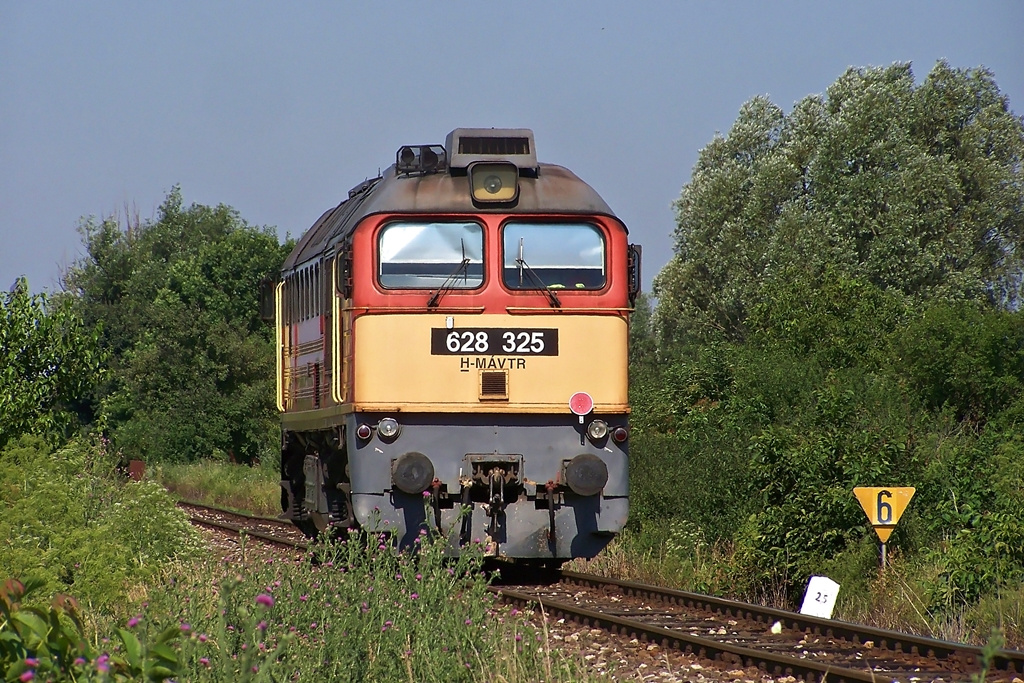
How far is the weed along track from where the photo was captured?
8.25m

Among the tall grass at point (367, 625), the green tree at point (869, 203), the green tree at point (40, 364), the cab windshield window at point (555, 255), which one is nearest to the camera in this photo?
the tall grass at point (367, 625)

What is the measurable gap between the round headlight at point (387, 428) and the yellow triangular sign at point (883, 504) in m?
3.84

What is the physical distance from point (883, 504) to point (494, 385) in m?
3.39

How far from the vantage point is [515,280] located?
40.8 feet

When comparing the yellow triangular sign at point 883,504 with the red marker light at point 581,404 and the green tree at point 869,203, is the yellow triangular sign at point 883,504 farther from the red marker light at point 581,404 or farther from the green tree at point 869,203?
the green tree at point 869,203

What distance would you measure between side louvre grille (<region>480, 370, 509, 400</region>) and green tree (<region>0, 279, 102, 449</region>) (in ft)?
27.0

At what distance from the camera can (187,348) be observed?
3919 cm

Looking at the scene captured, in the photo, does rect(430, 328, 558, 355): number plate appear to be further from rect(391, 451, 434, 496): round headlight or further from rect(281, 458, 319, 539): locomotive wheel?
rect(281, 458, 319, 539): locomotive wheel

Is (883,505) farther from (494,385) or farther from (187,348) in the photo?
(187,348)

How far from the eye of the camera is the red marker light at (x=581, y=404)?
12.2 metres

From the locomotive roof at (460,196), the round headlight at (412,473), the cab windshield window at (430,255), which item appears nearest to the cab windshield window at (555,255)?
the locomotive roof at (460,196)

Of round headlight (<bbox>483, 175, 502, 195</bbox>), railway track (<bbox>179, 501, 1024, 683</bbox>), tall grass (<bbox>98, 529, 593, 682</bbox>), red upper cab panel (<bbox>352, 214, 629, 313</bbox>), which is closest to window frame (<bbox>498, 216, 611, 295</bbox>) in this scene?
red upper cab panel (<bbox>352, 214, 629, 313</bbox>)

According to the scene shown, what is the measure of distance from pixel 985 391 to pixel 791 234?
19.7 metres

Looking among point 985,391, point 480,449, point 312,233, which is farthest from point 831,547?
point 985,391
